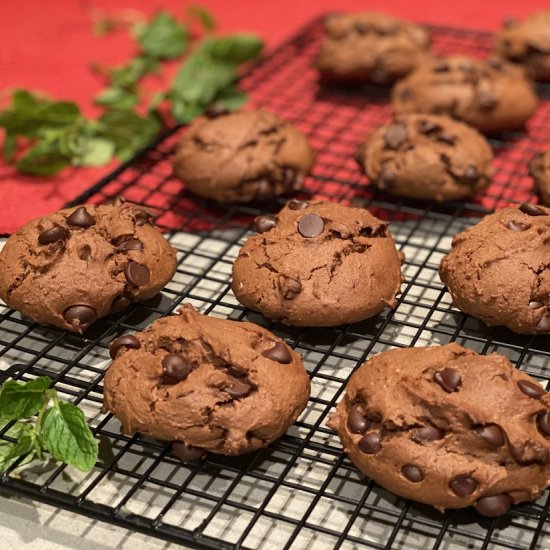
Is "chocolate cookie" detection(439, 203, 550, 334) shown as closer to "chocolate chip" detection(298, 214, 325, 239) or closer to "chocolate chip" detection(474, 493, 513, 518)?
"chocolate chip" detection(298, 214, 325, 239)

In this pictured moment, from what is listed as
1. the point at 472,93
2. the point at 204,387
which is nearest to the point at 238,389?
the point at 204,387

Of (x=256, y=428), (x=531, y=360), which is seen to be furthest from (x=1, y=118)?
(x=531, y=360)

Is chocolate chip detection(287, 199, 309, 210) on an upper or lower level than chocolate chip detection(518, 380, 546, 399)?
upper

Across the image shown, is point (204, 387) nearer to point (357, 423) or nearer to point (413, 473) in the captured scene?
point (357, 423)

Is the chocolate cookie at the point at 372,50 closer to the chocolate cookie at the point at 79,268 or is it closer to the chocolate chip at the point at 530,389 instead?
the chocolate cookie at the point at 79,268

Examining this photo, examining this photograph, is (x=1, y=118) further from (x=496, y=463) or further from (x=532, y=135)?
(x=496, y=463)

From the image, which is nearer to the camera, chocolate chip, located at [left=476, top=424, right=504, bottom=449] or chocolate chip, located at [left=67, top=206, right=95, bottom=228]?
chocolate chip, located at [left=476, top=424, right=504, bottom=449]

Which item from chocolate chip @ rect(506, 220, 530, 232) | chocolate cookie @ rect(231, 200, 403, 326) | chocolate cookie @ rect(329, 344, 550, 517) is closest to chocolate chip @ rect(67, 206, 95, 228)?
chocolate cookie @ rect(231, 200, 403, 326)
